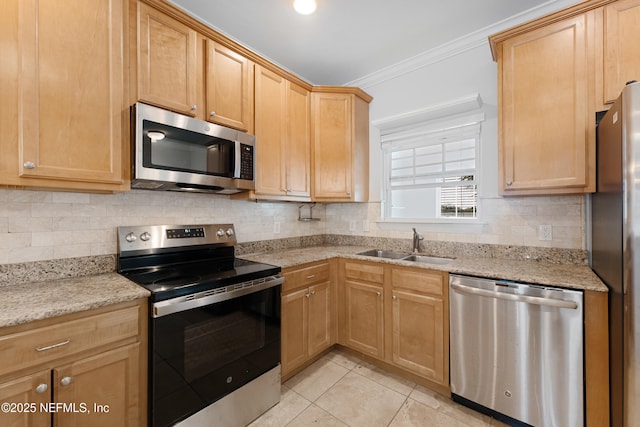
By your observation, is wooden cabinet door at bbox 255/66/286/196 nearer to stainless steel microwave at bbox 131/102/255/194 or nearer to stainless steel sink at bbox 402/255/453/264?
stainless steel microwave at bbox 131/102/255/194

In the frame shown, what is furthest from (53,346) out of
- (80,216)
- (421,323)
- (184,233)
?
(421,323)

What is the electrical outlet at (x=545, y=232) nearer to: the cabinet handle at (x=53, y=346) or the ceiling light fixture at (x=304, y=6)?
the ceiling light fixture at (x=304, y=6)

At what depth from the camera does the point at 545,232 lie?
204cm

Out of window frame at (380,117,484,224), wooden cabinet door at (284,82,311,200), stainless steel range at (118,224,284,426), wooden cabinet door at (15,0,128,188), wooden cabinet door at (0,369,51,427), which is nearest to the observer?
wooden cabinet door at (0,369,51,427)

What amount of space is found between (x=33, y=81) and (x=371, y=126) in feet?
8.50

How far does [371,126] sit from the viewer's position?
3.05 m

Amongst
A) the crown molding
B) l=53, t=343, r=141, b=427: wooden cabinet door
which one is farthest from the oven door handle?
the crown molding

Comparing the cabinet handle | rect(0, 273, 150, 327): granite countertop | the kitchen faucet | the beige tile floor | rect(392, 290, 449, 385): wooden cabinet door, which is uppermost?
the kitchen faucet

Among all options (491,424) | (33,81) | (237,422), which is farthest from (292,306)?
(33,81)

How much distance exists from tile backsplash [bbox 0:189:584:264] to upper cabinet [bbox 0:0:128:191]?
0.33 metres

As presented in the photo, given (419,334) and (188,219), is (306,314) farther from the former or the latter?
(188,219)

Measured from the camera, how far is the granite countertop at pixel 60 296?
1080 millimetres

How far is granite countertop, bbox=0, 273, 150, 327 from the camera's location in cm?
108

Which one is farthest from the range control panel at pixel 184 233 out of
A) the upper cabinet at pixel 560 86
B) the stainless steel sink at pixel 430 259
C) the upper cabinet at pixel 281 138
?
the upper cabinet at pixel 560 86
